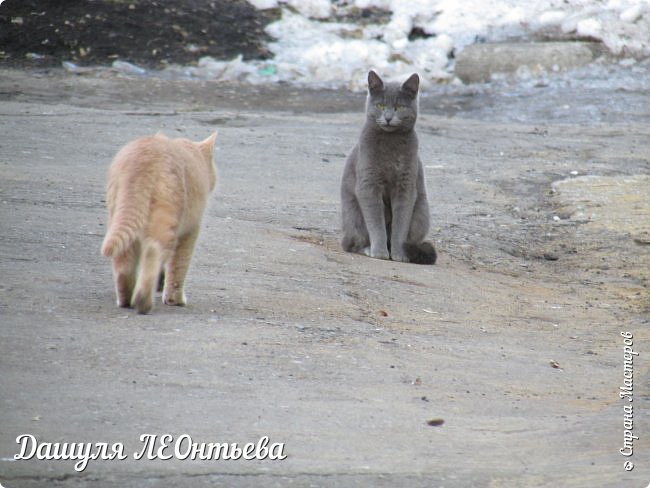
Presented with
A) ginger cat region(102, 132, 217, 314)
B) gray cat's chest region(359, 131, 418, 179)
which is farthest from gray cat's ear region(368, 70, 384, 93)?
ginger cat region(102, 132, 217, 314)

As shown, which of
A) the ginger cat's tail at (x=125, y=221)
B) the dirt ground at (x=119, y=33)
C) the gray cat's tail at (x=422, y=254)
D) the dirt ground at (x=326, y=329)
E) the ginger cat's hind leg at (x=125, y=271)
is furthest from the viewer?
the dirt ground at (x=119, y=33)

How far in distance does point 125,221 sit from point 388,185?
12.0 ft

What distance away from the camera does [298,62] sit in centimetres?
1831

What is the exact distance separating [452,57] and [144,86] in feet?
19.5

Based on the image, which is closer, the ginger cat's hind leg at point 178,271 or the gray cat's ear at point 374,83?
the ginger cat's hind leg at point 178,271

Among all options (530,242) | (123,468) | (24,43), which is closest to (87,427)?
(123,468)

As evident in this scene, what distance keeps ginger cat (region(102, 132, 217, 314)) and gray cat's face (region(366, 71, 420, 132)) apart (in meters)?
2.81

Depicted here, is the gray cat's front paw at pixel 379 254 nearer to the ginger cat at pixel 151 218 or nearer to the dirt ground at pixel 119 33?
the ginger cat at pixel 151 218

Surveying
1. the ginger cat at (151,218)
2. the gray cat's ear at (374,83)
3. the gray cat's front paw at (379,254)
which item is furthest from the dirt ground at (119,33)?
the ginger cat at (151,218)

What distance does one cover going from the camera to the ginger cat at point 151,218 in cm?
522

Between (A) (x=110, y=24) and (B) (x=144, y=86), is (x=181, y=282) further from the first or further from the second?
(A) (x=110, y=24)

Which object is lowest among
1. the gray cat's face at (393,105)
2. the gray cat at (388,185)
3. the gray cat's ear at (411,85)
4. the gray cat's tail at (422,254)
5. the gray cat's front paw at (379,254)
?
the gray cat's front paw at (379,254)

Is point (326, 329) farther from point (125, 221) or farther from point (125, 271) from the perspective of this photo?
point (125, 221)

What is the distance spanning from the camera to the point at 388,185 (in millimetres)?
8492
